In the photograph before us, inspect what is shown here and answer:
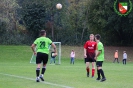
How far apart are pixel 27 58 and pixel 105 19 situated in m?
13.6

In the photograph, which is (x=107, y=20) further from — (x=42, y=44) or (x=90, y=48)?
(x=42, y=44)

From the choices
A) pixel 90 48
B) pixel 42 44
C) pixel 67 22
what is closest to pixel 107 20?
pixel 67 22

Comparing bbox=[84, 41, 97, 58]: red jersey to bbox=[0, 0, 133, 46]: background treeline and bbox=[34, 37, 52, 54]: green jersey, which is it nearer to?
bbox=[34, 37, 52, 54]: green jersey

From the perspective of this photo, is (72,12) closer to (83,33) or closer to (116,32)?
(83,33)

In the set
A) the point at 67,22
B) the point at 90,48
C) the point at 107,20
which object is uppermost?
the point at 107,20

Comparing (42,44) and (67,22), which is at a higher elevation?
(67,22)

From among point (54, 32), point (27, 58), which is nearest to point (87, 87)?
point (27, 58)

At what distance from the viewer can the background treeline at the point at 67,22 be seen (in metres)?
56.8

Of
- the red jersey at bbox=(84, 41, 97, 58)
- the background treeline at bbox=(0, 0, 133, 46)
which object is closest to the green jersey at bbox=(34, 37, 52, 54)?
the red jersey at bbox=(84, 41, 97, 58)

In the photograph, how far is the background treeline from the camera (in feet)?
→ 186

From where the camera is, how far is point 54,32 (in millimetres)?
69375

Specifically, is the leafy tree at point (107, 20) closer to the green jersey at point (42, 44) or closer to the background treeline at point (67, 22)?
the background treeline at point (67, 22)

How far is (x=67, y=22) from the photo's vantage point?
6944cm

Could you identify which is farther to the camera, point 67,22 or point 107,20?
point 67,22
